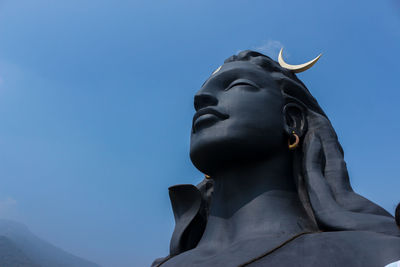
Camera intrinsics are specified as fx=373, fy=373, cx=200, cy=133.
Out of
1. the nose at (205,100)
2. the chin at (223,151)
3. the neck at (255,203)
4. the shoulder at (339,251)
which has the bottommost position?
the shoulder at (339,251)

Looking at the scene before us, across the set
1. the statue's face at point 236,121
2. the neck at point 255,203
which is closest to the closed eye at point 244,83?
the statue's face at point 236,121

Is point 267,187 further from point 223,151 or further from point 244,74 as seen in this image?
point 244,74

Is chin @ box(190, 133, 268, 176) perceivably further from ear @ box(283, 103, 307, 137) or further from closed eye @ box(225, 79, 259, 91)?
closed eye @ box(225, 79, 259, 91)

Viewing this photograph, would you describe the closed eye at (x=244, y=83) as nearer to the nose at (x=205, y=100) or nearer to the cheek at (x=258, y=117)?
the cheek at (x=258, y=117)

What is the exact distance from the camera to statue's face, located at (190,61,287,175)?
160 inches

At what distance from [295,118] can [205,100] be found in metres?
1.14

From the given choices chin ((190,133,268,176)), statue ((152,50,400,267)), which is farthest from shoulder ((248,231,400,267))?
chin ((190,133,268,176))

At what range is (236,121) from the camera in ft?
13.5

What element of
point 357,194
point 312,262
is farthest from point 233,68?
point 312,262

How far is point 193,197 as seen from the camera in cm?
477

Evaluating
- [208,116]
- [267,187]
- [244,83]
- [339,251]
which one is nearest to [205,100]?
[208,116]

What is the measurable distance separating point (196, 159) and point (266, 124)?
890 millimetres

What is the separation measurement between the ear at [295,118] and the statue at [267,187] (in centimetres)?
1

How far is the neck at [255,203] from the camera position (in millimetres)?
3779
